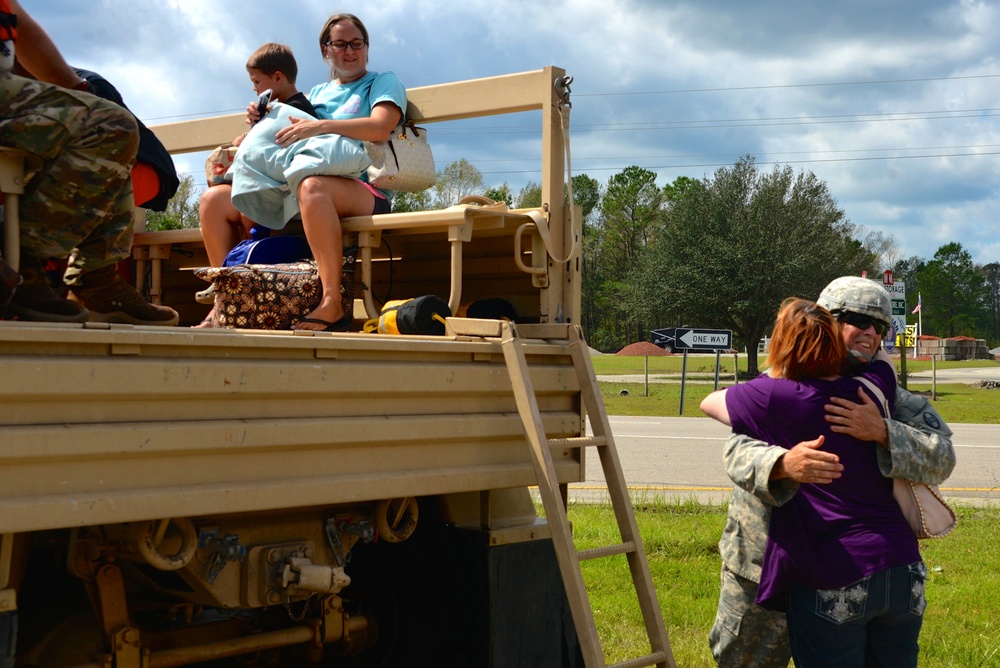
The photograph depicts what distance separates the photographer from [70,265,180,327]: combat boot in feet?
11.0

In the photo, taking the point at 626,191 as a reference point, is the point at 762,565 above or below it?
below

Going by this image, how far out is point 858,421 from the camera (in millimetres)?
3354

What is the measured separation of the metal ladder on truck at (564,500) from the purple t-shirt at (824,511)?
36 centimetres

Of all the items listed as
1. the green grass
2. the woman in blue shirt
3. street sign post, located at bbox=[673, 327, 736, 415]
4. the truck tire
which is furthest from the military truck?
street sign post, located at bbox=[673, 327, 736, 415]

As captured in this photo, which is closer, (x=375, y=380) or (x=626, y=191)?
(x=375, y=380)

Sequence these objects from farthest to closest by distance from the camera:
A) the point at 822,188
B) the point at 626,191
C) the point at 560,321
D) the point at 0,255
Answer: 1. the point at 626,191
2. the point at 822,188
3. the point at 560,321
4. the point at 0,255

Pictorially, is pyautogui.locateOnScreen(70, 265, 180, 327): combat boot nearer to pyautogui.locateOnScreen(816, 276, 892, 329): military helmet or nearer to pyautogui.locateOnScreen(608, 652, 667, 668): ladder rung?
pyautogui.locateOnScreen(608, 652, 667, 668): ladder rung

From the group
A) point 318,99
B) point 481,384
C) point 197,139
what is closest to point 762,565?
point 481,384

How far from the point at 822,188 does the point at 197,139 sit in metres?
42.6

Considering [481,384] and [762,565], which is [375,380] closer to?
[481,384]

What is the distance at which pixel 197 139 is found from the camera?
213 inches

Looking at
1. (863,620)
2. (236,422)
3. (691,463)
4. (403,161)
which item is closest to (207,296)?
(403,161)

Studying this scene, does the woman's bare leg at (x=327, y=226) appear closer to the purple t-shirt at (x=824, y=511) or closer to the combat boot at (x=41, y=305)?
the combat boot at (x=41, y=305)

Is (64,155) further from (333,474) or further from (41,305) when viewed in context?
(333,474)
